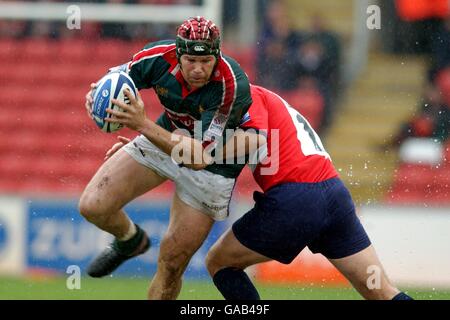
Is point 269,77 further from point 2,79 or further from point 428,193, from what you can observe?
point 2,79

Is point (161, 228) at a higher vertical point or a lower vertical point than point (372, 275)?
lower

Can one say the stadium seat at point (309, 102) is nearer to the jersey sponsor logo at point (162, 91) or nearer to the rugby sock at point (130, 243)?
the rugby sock at point (130, 243)

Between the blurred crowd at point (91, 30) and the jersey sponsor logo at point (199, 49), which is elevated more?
the jersey sponsor logo at point (199, 49)

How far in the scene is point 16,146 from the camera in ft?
43.4

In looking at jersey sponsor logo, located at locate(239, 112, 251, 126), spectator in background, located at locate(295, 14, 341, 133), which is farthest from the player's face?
spectator in background, located at locate(295, 14, 341, 133)

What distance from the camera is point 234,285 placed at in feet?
21.9

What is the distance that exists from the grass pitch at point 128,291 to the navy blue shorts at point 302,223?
2.46 m

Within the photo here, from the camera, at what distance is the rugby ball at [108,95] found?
6.26 metres

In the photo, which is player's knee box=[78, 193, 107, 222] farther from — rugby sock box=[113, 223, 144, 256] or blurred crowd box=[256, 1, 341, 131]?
blurred crowd box=[256, 1, 341, 131]

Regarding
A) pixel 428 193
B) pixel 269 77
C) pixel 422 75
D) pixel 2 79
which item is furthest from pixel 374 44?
pixel 2 79

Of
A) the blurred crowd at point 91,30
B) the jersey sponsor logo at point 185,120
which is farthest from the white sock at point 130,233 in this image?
the blurred crowd at point 91,30

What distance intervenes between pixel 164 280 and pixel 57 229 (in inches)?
175

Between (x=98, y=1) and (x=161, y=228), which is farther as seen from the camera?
(x=98, y=1)

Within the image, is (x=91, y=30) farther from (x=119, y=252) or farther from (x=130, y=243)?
(x=130, y=243)
